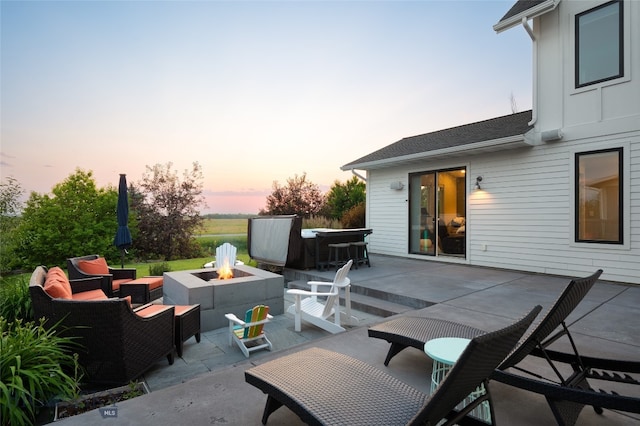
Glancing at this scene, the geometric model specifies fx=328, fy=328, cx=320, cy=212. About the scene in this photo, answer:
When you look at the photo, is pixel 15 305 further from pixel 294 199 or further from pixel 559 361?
pixel 294 199

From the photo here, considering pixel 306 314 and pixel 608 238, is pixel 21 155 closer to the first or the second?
pixel 306 314

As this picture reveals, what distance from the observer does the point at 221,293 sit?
4418mm

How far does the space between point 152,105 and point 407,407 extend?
9.91m

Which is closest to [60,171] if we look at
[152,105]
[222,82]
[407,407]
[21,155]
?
[21,155]

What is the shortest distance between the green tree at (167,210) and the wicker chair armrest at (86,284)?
769 centimetres

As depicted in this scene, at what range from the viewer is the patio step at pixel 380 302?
15.6ft

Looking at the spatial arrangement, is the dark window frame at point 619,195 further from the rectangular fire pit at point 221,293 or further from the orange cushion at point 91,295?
the orange cushion at point 91,295

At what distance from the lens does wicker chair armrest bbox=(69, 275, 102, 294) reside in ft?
15.2

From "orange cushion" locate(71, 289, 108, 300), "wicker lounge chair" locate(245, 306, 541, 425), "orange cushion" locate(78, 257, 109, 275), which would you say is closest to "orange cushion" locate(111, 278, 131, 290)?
"orange cushion" locate(78, 257, 109, 275)

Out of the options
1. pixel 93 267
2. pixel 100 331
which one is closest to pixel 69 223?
pixel 93 267

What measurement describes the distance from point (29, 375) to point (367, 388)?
2.13 meters

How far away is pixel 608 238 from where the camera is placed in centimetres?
599

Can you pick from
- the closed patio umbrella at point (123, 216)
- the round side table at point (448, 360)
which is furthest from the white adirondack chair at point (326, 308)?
the closed patio umbrella at point (123, 216)

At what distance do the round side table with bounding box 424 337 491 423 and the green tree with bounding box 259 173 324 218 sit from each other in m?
14.7
